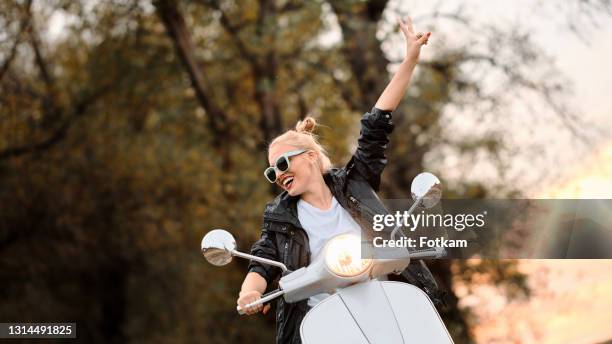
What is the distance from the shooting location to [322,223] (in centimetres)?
351

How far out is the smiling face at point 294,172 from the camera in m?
3.48

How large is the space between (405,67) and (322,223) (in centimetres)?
74

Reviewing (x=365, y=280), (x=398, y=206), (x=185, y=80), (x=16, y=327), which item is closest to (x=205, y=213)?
(x=185, y=80)

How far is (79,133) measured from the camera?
483 inches

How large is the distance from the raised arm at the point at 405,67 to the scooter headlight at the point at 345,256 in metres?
0.86

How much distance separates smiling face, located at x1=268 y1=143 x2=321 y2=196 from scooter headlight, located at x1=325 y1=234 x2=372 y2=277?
730 mm

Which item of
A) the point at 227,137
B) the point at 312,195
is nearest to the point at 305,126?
the point at 312,195

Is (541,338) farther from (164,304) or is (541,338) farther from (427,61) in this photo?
(164,304)

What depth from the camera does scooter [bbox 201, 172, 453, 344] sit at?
279 centimetres

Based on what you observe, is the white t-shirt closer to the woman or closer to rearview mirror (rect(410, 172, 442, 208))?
the woman

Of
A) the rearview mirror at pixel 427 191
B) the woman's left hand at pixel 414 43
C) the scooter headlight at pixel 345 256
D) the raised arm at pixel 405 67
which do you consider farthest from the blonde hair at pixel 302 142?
the scooter headlight at pixel 345 256

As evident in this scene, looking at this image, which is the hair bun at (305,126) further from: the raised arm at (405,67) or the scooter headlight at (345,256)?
the scooter headlight at (345,256)

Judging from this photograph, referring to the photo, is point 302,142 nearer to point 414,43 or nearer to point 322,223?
point 322,223

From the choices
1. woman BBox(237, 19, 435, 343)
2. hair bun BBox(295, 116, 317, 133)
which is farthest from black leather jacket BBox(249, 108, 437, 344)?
hair bun BBox(295, 116, 317, 133)
